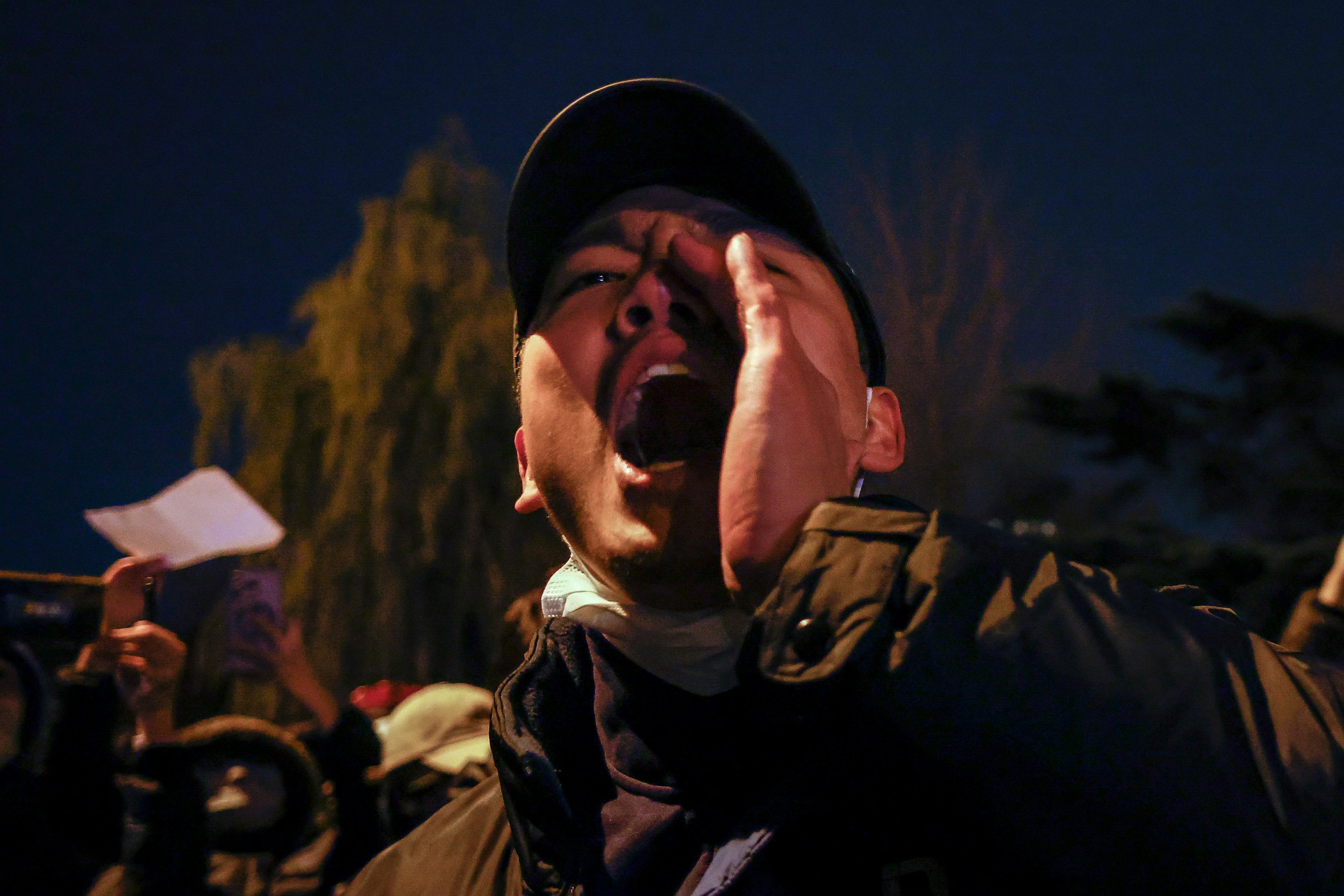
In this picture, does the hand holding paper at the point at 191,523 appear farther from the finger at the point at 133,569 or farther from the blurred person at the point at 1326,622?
the blurred person at the point at 1326,622

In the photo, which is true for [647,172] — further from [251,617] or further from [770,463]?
[251,617]

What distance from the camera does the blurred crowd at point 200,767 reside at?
2402 mm

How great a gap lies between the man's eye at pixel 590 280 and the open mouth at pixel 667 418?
20 cm

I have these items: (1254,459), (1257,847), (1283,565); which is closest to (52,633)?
(1257,847)

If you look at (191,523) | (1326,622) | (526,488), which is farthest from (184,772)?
(1326,622)

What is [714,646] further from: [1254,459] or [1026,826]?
[1254,459]

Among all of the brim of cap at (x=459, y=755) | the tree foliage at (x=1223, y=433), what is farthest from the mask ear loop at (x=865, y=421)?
the tree foliage at (x=1223, y=433)

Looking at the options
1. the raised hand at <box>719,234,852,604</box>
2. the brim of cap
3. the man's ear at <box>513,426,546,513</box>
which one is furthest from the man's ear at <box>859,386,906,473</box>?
the brim of cap

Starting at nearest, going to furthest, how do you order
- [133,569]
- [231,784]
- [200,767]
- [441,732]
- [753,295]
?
1. [753,295]
2. [133,569]
3. [200,767]
4. [231,784]
5. [441,732]

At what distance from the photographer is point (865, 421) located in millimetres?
1256

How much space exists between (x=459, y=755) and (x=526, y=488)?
263 centimetres

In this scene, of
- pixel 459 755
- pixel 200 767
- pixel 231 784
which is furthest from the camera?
pixel 459 755

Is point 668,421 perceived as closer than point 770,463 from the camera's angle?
No

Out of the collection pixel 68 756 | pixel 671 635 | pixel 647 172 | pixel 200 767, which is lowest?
pixel 200 767
